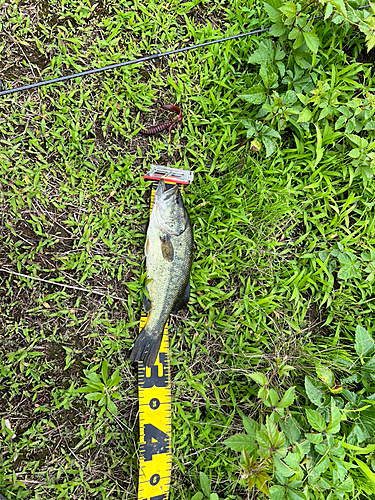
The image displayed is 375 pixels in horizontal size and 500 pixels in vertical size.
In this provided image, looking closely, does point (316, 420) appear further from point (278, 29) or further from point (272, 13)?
point (272, 13)

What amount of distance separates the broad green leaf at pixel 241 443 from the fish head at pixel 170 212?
177 centimetres

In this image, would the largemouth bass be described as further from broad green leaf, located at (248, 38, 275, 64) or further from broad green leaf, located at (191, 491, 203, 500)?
broad green leaf, located at (248, 38, 275, 64)

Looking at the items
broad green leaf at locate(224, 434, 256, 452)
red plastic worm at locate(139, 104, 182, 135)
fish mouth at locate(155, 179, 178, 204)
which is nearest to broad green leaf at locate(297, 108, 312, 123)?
red plastic worm at locate(139, 104, 182, 135)

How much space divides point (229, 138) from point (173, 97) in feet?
→ 2.23

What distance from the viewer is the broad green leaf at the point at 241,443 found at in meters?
2.54

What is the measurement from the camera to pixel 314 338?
321 cm

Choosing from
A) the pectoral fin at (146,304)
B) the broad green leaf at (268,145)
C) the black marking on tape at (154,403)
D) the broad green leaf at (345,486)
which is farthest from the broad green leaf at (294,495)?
the broad green leaf at (268,145)

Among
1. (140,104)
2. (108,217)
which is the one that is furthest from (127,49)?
(108,217)

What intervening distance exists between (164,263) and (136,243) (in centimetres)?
37

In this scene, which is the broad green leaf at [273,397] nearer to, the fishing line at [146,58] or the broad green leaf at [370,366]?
the broad green leaf at [370,366]

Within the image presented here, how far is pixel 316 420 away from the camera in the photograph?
2.64 metres

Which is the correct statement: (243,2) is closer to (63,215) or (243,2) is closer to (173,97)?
(173,97)

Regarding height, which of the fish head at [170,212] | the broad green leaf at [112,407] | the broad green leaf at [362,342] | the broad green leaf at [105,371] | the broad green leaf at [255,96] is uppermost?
the broad green leaf at [255,96]

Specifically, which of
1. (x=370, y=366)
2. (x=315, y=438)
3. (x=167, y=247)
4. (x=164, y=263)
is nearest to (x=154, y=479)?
(x=315, y=438)
